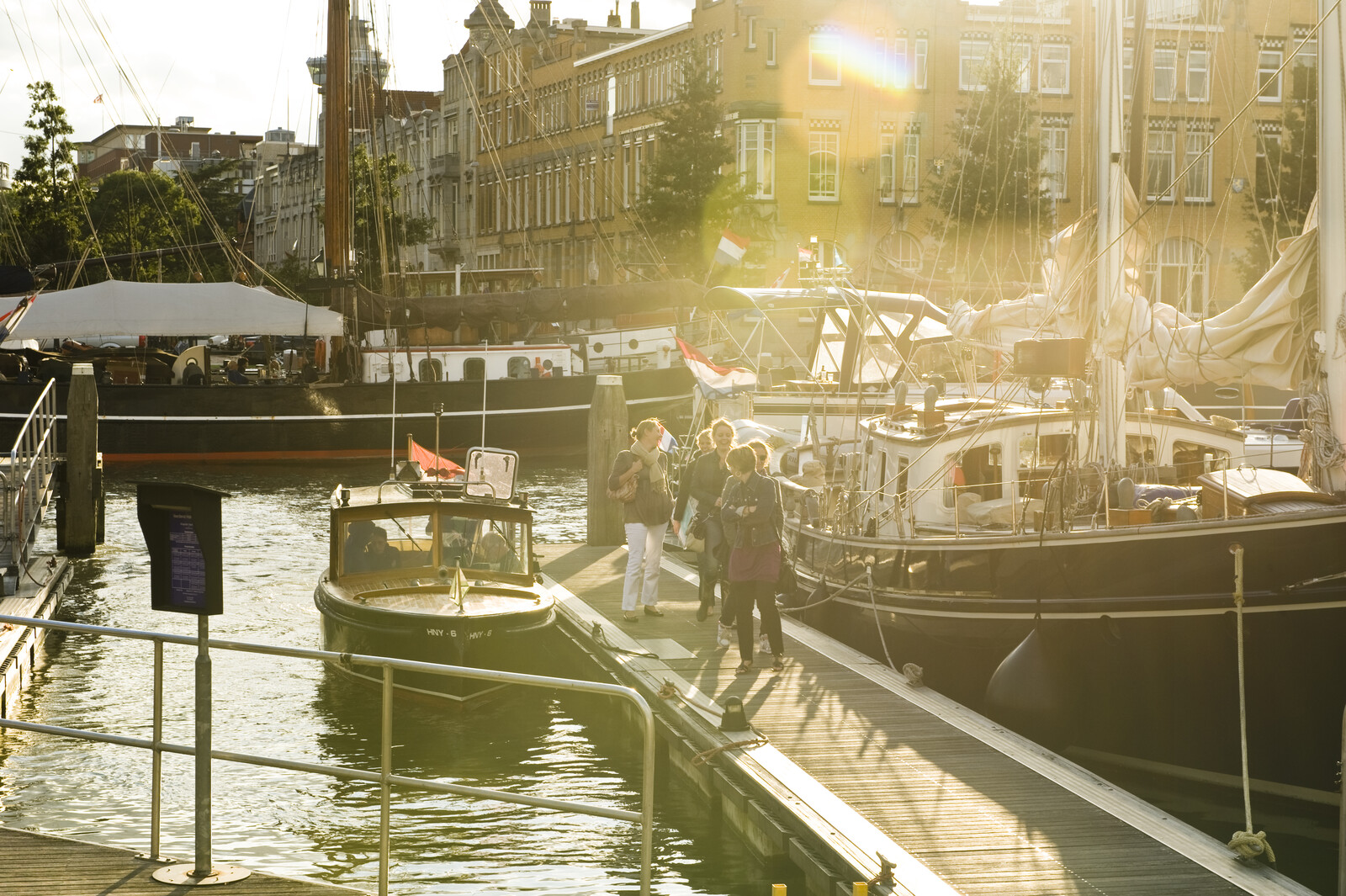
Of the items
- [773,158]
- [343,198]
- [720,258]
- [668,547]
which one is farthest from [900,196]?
[668,547]

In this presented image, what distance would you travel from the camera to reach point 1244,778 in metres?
9.24

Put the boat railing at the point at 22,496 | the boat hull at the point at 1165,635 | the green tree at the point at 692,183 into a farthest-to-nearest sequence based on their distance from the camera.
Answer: the green tree at the point at 692,183 < the boat railing at the point at 22,496 < the boat hull at the point at 1165,635

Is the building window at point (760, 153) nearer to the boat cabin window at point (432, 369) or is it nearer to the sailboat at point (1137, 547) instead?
the boat cabin window at point (432, 369)

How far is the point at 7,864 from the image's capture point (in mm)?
7188

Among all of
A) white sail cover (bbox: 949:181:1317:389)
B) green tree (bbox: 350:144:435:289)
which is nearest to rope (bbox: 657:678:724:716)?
white sail cover (bbox: 949:181:1317:389)

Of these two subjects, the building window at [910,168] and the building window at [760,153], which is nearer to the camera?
the building window at [910,168]

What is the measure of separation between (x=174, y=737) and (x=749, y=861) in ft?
21.8

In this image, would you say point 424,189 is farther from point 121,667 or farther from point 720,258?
point 121,667

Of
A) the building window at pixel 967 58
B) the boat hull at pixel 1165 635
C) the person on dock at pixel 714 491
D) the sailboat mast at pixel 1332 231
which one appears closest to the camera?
the boat hull at pixel 1165 635

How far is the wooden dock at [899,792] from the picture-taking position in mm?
8156

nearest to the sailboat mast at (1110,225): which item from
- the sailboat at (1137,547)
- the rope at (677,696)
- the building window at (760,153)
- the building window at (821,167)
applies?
the sailboat at (1137,547)

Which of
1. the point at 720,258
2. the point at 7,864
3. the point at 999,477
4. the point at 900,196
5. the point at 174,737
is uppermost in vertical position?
the point at 900,196

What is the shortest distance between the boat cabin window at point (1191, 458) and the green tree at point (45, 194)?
58730 millimetres

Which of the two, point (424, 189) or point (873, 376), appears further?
point (424, 189)
